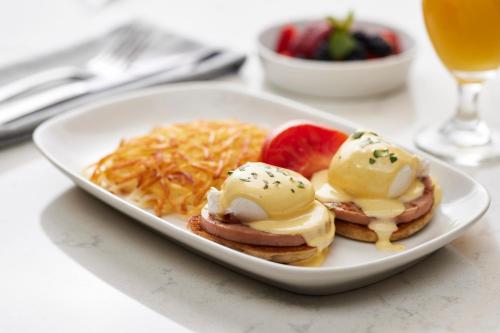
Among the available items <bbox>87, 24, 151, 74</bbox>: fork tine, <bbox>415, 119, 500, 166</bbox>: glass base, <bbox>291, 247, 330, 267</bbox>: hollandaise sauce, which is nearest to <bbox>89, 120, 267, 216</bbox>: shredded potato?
<bbox>291, 247, 330, 267</bbox>: hollandaise sauce

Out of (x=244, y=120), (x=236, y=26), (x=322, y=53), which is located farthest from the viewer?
(x=236, y=26)

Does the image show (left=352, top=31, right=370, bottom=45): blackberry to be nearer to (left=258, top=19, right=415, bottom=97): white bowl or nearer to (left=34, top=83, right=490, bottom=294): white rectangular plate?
(left=258, top=19, right=415, bottom=97): white bowl

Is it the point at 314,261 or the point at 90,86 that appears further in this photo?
the point at 90,86

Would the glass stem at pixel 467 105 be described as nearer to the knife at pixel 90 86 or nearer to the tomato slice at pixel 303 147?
the tomato slice at pixel 303 147

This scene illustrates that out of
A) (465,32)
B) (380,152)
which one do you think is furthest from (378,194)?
(465,32)

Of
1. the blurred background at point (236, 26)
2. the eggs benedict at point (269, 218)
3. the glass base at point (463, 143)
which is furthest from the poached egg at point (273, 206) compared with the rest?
the blurred background at point (236, 26)

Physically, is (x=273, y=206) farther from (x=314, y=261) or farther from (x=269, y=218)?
(x=314, y=261)

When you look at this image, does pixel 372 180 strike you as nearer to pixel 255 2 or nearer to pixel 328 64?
pixel 328 64
